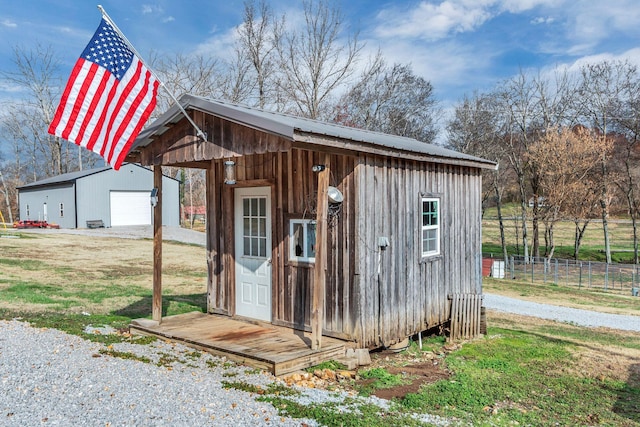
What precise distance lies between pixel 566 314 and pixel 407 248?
286 inches

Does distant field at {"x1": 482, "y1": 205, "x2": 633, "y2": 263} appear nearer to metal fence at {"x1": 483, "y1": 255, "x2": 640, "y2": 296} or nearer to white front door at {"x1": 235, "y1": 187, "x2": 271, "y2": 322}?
metal fence at {"x1": 483, "y1": 255, "x2": 640, "y2": 296}

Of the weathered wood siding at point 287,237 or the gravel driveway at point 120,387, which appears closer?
the gravel driveway at point 120,387

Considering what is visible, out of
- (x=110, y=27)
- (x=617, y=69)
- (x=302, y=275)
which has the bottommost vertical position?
(x=302, y=275)

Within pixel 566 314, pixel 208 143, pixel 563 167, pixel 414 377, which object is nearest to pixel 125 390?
pixel 208 143

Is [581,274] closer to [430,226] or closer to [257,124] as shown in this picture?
[430,226]

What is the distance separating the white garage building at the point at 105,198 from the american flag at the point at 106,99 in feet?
84.8

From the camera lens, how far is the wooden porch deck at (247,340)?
18.7ft

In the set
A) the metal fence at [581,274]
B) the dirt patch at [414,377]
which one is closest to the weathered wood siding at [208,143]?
the dirt patch at [414,377]

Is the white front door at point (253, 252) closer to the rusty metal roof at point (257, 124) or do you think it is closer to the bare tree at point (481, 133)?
the rusty metal roof at point (257, 124)

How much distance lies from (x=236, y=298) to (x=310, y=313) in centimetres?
161

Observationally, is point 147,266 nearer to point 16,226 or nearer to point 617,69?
point 16,226

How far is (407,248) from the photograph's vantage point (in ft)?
24.7

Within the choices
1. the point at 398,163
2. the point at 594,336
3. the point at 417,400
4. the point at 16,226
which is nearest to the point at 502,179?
the point at 594,336

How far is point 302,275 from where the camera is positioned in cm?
706
